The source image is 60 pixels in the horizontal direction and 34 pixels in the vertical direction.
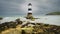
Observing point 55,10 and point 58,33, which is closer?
point 58,33

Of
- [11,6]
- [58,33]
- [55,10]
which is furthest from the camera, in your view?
[11,6]

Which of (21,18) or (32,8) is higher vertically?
(32,8)

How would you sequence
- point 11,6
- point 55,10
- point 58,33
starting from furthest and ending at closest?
point 11,6 → point 55,10 → point 58,33

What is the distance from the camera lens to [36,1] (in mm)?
1813

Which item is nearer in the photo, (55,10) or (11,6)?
(55,10)

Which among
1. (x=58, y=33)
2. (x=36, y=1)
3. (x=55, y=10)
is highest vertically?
(x=36, y=1)

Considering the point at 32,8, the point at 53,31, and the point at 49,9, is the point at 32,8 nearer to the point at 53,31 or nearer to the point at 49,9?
the point at 49,9

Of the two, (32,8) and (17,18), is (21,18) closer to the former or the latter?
(17,18)

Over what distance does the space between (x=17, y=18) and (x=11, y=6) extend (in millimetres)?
216

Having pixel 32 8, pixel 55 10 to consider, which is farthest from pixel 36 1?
pixel 55 10

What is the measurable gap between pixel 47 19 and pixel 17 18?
1.50 ft

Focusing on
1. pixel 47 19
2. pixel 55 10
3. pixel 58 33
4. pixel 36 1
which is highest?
pixel 36 1

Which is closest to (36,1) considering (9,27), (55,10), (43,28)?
(55,10)

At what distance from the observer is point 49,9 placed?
1.76m
